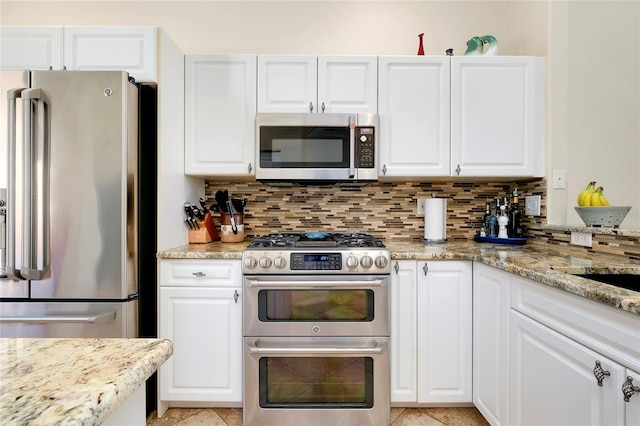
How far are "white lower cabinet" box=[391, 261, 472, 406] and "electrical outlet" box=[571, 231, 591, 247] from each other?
608 mm

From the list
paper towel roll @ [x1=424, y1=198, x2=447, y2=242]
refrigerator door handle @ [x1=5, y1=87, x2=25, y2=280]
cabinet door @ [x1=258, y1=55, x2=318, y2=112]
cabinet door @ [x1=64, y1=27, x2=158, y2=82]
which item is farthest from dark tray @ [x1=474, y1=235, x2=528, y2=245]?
refrigerator door handle @ [x1=5, y1=87, x2=25, y2=280]

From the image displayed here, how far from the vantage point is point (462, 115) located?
81.4 inches

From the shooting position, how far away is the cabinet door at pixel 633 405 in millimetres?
822

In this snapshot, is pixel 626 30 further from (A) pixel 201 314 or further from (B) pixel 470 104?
(A) pixel 201 314

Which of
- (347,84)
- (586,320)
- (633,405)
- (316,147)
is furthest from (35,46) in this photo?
(633,405)

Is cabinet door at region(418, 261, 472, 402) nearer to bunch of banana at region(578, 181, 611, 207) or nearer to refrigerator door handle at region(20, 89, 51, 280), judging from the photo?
bunch of banana at region(578, 181, 611, 207)

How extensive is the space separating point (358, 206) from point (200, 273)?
3.94 ft

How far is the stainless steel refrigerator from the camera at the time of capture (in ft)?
5.06

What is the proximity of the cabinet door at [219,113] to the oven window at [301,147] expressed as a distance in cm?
12

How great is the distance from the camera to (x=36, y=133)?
1555mm

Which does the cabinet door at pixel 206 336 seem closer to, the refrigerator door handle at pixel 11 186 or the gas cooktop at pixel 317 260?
the gas cooktop at pixel 317 260

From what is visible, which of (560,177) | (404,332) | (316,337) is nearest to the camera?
(316,337)

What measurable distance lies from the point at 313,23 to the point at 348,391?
2449mm

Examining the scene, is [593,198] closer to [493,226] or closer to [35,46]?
[493,226]
